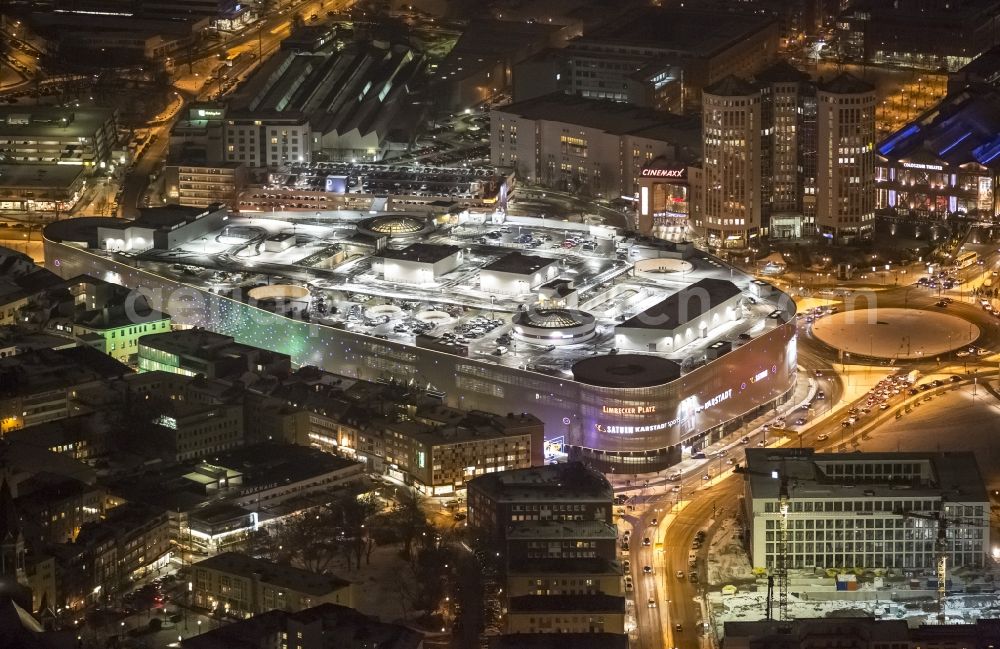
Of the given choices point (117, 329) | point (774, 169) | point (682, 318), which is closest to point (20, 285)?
point (117, 329)

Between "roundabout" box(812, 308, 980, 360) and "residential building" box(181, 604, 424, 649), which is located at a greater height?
"roundabout" box(812, 308, 980, 360)

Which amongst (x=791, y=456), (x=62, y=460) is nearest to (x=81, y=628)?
(x=62, y=460)

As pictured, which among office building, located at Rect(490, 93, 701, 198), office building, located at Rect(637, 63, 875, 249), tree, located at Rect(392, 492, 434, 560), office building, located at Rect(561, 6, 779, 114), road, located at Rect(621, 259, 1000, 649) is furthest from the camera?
office building, located at Rect(561, 6, 779, 114)

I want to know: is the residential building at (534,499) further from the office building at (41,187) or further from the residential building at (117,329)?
the office building at (41,187)

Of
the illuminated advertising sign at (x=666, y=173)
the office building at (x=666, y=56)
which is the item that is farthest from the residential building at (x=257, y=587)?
the office building at (x=666, y=56)

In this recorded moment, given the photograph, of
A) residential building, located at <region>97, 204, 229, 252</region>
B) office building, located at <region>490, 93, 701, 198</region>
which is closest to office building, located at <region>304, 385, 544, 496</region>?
residential building, located at <region>97, 204, 229, 252</region>

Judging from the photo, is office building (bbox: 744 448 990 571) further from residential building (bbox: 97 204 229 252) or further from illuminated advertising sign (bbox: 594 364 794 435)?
residential building (bbox: 97 204 229 252)
